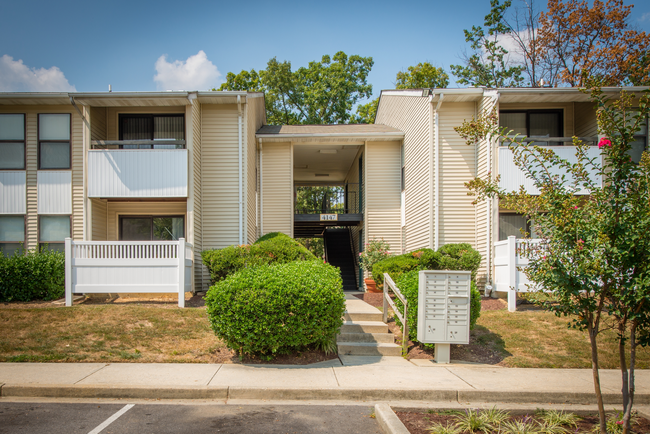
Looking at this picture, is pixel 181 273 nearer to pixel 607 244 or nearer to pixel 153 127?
pixel 153 127

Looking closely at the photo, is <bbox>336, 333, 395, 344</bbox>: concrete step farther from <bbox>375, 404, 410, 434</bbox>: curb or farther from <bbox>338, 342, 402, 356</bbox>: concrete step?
<bbox>375, 404, 410, 434</bbox>: curb

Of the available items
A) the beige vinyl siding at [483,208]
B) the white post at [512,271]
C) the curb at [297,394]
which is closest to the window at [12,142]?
the curb at [297,394]

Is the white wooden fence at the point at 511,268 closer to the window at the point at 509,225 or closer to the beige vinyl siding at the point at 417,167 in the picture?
the window at the point at 509,225

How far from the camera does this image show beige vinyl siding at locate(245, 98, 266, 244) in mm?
14883

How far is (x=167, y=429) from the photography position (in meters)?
4.50

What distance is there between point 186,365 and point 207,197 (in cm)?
831

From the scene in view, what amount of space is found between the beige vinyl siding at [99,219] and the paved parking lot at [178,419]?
905cm

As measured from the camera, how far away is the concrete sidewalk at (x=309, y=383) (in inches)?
221

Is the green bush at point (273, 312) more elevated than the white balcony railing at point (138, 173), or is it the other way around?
the white balcony railing at point (138, 173)

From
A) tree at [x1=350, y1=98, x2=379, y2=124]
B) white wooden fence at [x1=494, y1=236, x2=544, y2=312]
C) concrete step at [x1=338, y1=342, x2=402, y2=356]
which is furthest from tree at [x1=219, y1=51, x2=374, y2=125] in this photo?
concrete step at [x1=338, y1=342, x2=402, y2=356]

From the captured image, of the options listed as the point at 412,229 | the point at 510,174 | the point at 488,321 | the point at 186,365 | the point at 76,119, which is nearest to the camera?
→ the point at 186,365

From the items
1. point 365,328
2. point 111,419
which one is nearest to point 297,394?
point 111,419

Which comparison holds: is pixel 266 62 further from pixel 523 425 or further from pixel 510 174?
pixel 523 425

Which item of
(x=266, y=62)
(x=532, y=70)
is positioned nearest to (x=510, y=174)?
(x=532, y=70)
